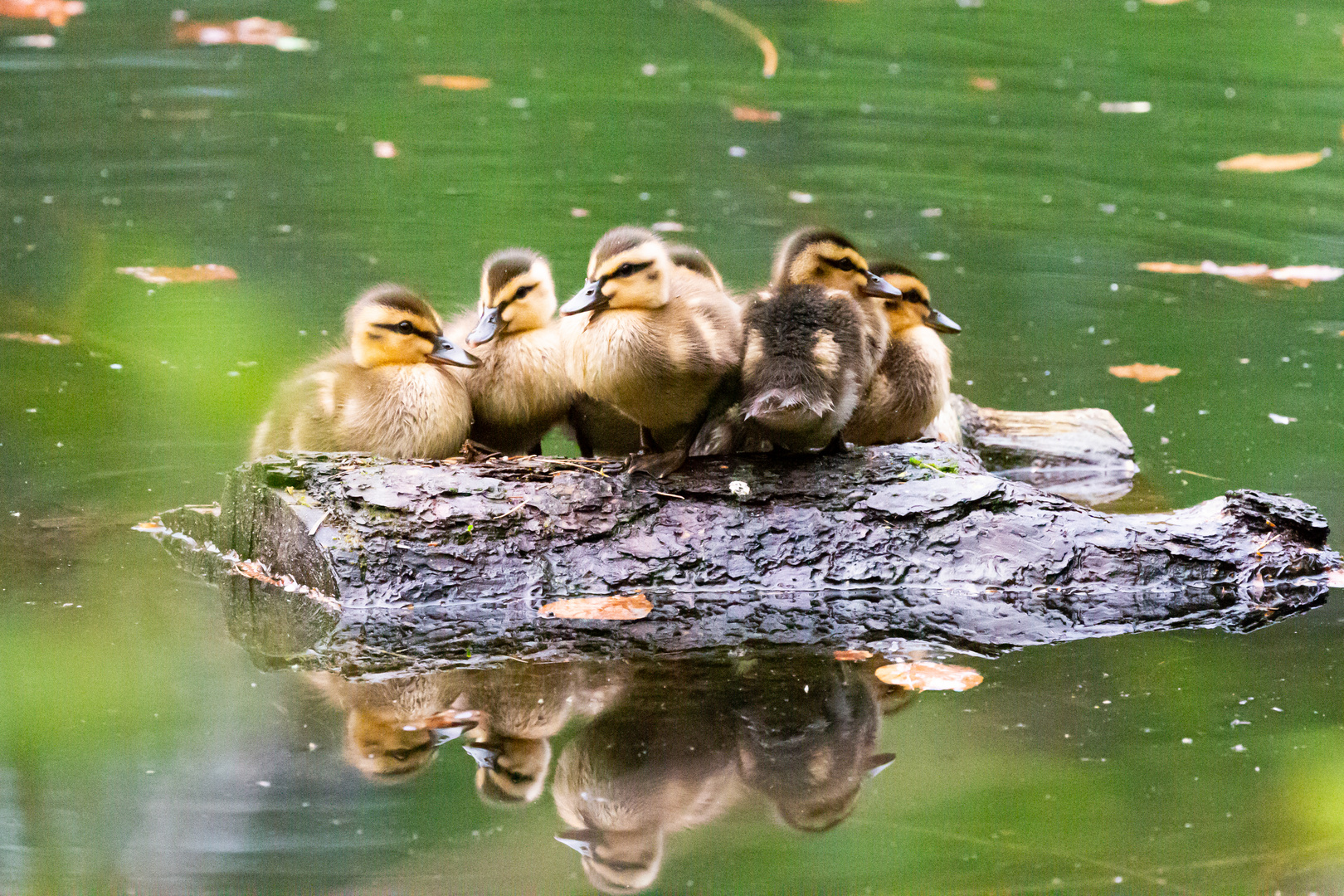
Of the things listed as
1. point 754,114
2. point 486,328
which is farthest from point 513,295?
point 754,114

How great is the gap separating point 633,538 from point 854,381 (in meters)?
0.74

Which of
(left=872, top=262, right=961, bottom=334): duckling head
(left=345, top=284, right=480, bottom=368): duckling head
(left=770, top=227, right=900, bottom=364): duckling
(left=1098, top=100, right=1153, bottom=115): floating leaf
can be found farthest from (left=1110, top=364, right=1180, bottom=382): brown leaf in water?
(left=1098, top=100, right=1153, bottom=115): floating leaf

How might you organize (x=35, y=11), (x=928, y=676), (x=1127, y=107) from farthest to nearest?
(x=35, y=11) → (x=1127, y=107) → (x=928, y=676)

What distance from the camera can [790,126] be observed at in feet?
34.2

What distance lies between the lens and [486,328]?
444 cm

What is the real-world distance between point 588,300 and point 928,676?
1285mm

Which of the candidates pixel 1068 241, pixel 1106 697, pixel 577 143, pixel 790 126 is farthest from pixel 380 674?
pixel 790 126

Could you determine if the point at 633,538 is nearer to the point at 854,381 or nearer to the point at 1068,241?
the point at 854,381

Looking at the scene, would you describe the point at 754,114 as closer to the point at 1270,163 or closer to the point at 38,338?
the point at 1270,163

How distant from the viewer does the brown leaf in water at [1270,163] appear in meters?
10.1

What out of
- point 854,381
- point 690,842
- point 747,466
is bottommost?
point 690,842

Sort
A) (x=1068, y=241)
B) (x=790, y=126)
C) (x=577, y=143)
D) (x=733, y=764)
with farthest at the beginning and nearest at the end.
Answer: (x=790, y=126) → (x=577, y=143) → (x=1068, y=241) → (x=733, y=764)

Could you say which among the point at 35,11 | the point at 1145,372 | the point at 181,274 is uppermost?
the point at 35,11

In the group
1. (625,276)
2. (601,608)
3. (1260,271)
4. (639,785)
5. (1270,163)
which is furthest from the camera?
(1270,163)
